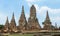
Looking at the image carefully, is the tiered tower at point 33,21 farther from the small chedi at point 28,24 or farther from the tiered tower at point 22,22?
the tiered tower at point 22,22

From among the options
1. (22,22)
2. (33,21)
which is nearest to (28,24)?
(22,22)

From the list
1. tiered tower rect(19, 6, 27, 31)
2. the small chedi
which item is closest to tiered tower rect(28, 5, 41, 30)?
the small chedi

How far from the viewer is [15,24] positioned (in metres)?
54.8

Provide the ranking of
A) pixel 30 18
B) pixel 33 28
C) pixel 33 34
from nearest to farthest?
1. pixel 33 34
2. pixel 33 28
3. pixel 30 18

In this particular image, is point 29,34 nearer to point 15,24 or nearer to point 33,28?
point 33,28

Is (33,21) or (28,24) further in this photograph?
(28,24)

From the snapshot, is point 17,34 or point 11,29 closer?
point 17,34

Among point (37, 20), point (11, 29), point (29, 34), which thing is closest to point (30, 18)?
point (37, 20)

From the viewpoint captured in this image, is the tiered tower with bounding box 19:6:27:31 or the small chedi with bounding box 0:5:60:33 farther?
the tiered tower with bounding box 19:6:27:31

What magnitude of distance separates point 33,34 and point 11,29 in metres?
10.9

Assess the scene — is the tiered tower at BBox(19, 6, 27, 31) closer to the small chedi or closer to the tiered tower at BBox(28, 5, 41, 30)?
the small chedi

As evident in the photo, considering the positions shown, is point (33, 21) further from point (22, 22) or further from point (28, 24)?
point (22, 22)

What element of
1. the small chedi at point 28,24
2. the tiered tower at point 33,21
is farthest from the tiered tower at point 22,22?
the tiered tower at point 33,21

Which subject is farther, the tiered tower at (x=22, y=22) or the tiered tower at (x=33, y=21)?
the tiered tower at (x=22, y=22)
